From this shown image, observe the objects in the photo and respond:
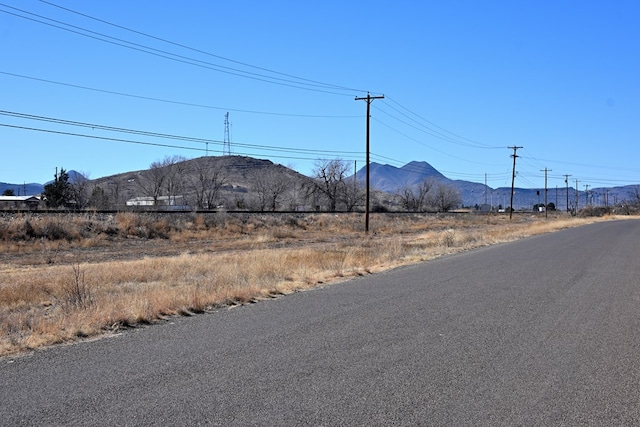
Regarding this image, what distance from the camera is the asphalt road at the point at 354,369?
5406 millimetres

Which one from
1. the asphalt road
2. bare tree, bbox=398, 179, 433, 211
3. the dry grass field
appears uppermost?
bare tree, bbox=398, 179, 433, 211

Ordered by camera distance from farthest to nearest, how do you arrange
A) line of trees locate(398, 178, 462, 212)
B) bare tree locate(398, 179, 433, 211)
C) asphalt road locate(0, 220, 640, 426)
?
line of trees locate(398, 178, 462, 212) < bare tree locate(398, 179, 433, 211) < asphalt road locate(0, 220, 640, 426)

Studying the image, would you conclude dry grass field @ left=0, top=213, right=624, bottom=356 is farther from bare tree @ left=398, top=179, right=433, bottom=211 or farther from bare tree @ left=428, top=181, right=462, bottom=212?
bare tree @ left=428, top=181, right=462, bottom=212

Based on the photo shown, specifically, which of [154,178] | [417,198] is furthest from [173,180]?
[417,198]

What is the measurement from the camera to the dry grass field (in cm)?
1029

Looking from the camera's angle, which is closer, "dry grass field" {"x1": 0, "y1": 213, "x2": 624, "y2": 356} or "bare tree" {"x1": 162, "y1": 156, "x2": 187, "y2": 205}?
"dry grass field" {"x1": 0, "y1": 213, "x2": 624, "y2": 356}

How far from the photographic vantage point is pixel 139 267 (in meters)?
22.5

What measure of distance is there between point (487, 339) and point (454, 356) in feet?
4.08

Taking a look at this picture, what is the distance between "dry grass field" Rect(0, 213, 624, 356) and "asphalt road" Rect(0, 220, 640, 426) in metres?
1.07

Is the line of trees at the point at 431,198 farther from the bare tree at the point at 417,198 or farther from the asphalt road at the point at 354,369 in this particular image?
the asphalt road at the point at 354,369

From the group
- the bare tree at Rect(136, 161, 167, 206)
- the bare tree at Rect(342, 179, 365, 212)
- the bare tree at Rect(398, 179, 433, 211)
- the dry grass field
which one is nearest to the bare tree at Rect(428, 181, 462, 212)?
the bare tree at Rect(398, 179, 433, 211)

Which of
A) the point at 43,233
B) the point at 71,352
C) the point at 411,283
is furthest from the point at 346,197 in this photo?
the point at 71,352

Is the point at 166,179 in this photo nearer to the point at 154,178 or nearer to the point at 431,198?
the point at 154,178

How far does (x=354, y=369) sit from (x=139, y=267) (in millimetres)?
17269
